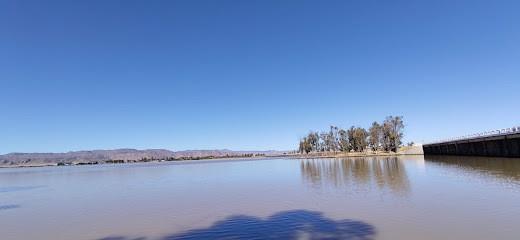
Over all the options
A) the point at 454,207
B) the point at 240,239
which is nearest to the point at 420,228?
the point at 454,207

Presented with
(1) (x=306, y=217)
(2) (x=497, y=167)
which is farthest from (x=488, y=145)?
(1) (x=306, y=217)

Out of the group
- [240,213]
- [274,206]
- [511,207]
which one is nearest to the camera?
[511,207]

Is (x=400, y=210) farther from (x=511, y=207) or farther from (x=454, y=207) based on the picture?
(x=511, y=207)

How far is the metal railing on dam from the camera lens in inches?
2376

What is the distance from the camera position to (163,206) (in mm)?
28672

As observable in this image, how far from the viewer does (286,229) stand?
1739 cm

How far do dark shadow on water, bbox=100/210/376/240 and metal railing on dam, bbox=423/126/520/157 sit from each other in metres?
53.2

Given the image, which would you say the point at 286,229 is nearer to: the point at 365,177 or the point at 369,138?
the point at 365,177

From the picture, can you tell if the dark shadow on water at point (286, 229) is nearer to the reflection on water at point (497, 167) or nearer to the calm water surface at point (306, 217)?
the calm water surface at point (306, 217)

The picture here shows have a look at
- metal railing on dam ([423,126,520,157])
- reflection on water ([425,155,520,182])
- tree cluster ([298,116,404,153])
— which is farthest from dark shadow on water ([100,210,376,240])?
tree cluster ([298,116,404,153])

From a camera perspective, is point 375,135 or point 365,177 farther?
point 375,135

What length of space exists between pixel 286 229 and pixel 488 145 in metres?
71.3

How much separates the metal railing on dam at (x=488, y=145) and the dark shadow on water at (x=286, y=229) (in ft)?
174

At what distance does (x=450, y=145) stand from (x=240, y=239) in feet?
332
